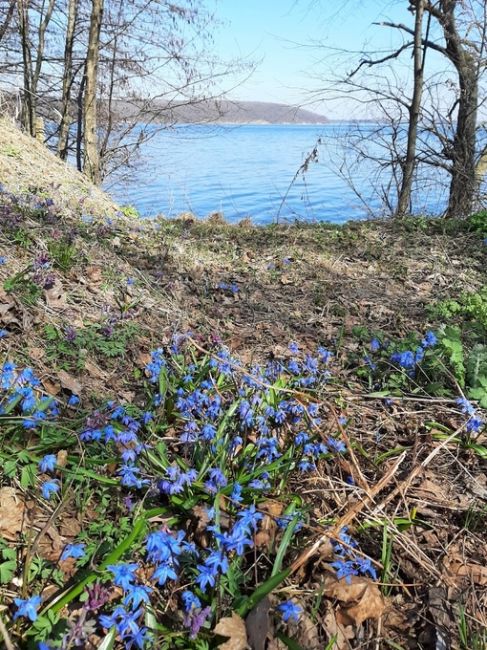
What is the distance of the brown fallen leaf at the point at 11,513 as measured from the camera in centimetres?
182

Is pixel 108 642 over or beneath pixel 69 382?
beneath

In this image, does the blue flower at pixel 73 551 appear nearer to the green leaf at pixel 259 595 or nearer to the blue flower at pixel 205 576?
the blue flower at pixel 205 576

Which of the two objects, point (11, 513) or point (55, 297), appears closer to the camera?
point (11, 513)

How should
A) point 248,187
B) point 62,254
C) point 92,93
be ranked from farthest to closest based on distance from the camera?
point 248,187 → point 92,93 → point 62,254

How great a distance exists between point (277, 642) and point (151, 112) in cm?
1405

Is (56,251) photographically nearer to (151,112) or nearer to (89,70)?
(89,70)

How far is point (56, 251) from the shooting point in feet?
13.0

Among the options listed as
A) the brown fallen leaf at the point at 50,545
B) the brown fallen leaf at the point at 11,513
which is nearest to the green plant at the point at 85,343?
the brown fallen leaf at the point at 11,513

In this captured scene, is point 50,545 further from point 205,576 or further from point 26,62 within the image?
point 26,62

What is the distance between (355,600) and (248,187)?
21.5 meters

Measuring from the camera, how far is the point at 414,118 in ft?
31.0

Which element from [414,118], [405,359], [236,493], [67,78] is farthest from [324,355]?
[67,78]

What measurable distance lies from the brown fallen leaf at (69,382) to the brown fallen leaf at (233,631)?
142 centimetres

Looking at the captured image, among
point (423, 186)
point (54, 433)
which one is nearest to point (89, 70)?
point (423, 186)
